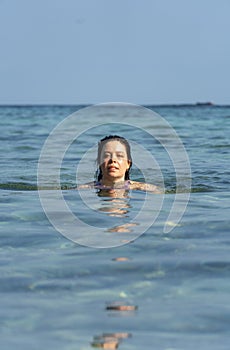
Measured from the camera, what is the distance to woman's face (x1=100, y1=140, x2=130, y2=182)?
344 inches

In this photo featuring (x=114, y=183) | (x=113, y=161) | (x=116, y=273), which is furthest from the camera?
(x=114, y=183)

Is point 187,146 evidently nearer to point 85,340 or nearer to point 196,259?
point 196,259

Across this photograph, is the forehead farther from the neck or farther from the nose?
the neck

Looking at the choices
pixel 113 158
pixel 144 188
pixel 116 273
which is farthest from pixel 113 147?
pixel 116 273

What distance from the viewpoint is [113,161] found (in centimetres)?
871

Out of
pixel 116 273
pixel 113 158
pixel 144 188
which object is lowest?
pixel 116 273

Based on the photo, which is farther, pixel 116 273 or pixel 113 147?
pixel 113 147

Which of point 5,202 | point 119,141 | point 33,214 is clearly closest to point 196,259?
point 33,214

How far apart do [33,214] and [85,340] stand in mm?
3416

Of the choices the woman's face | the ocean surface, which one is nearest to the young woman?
the woman's face

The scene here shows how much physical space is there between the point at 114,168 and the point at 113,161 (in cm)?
9

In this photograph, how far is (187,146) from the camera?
53.7ft

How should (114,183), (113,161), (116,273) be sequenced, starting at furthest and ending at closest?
(114,183)
(113,161)
(116,273)

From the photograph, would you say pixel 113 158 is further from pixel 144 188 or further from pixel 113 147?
pixel 144 188
